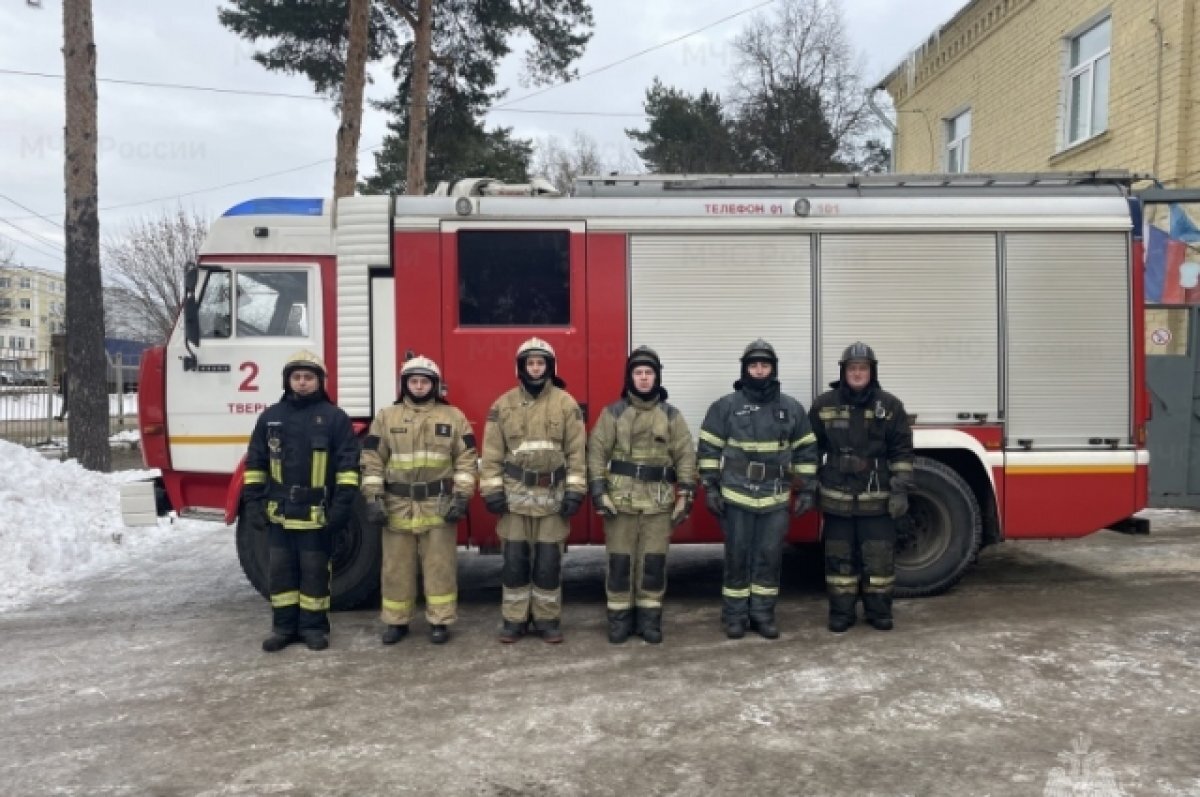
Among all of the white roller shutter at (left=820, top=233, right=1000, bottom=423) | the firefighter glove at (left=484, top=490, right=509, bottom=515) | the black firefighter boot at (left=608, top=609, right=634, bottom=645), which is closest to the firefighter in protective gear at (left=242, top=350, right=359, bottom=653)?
the firefighter glove at (left=484, top=490, right=509, bottom=515)

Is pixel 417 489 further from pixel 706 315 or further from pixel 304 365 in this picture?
pixel 706 315

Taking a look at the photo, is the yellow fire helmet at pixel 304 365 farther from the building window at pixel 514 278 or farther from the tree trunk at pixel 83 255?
the tree trunk at pixel 83 255

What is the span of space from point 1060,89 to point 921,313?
9725 mm

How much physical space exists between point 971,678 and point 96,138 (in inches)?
429

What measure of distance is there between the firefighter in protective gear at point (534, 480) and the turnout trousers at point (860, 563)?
1616 mm

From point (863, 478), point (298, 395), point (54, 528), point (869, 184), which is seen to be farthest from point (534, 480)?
point (54, 528)

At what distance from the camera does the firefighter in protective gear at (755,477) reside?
5215 mm

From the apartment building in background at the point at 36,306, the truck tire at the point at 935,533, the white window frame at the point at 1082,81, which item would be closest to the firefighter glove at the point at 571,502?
the truck tire at the point at 935,533

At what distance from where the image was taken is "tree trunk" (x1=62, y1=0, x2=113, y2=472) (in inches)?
406

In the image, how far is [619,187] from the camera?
5938 mm

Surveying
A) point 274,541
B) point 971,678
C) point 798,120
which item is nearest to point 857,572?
point 971,678

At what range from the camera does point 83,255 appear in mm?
10594

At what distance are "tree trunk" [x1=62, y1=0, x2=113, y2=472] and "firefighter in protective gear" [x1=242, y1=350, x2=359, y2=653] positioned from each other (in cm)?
696

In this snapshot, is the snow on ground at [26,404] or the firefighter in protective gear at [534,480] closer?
the firefighter in protective gear at [534,480]
